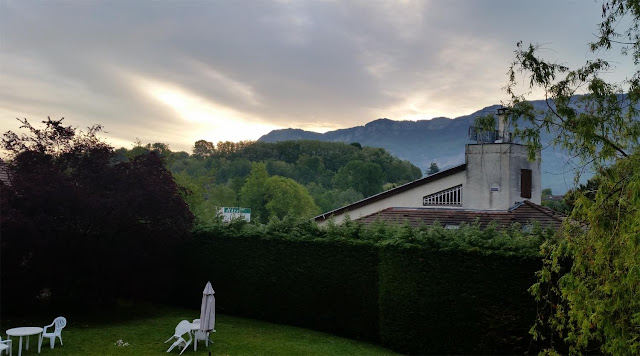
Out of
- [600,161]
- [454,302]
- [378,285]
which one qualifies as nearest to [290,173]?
[378,285]

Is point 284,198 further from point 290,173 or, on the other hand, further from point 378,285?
point 378,285

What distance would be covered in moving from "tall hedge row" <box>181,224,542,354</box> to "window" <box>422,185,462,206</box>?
14.7m

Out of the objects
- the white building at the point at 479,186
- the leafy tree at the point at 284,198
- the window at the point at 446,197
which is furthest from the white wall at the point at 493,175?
the leafy tree at the point at 284,198

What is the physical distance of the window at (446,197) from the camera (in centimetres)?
2892

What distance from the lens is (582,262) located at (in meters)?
7.45

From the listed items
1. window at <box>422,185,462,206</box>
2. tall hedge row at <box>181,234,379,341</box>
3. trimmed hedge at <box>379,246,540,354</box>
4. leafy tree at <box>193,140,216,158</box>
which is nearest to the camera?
trimmed hedge at <box>379,246,540,354</box>

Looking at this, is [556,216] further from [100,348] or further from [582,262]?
[100,348]

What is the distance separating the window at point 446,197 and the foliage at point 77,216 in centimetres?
1673

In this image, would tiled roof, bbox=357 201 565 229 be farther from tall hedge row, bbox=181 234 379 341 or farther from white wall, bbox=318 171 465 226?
tall hedge row, bbox=181 234 379 341

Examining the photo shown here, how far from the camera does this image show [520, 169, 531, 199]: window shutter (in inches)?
1091

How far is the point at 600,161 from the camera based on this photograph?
309 inches

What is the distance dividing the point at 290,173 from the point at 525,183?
79513 millimetres

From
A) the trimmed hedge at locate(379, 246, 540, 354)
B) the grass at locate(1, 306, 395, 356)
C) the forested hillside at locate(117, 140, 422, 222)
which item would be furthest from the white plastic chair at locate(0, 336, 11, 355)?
the forested hillside at locate(117, 140, 422, 222)

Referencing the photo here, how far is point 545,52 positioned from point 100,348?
13.0 metres
